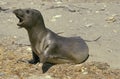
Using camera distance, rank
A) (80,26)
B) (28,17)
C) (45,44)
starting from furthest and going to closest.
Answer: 1. (80,26)
2. (45,44)
3. (28,17)

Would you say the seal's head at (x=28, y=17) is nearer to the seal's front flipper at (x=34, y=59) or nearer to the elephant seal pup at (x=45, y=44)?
the elephant seal pup at (x=45, y=44)

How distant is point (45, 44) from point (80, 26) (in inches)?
85.8

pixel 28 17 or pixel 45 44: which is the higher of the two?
pixel 28 17

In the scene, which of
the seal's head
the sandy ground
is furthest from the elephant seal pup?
the sandy ground

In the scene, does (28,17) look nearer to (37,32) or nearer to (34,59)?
(37,32)

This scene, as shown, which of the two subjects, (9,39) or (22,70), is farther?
(9,39)

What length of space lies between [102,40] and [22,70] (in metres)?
1.96

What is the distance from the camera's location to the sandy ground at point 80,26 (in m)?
7.61

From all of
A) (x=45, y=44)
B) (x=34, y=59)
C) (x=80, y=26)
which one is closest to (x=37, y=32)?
(x=45, y=44)

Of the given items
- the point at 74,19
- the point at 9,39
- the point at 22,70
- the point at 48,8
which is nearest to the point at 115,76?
the point at 22,70

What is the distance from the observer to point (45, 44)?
6.95 meters

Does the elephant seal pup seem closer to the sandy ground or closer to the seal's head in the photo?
the seal's head

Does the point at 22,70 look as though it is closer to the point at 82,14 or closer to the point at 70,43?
the point at 70,43

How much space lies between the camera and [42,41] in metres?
7.00
